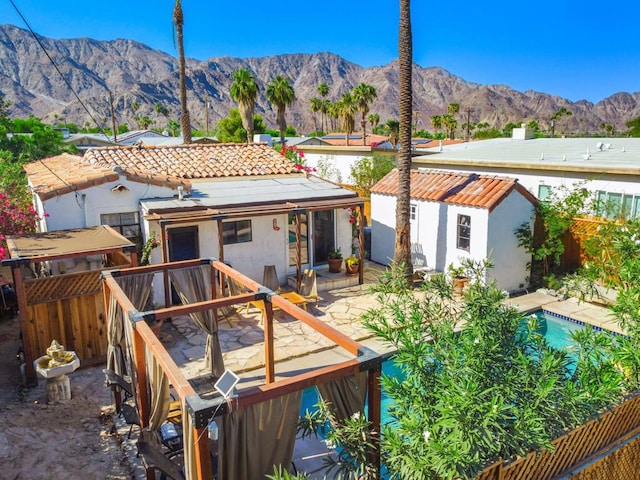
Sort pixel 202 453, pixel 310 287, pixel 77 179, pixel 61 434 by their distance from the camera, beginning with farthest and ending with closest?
pixel 310 287 < pixel 77 179 < pixel 61 434 < pixel 202 453

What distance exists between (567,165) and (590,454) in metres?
15.8

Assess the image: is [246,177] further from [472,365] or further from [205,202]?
[472,365]

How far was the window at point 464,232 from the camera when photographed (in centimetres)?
1741

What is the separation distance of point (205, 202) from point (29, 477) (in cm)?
992

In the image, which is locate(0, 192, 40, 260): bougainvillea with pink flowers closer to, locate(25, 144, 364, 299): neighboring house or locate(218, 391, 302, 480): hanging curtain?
locate(25, 144, 364, 299): neighboring house

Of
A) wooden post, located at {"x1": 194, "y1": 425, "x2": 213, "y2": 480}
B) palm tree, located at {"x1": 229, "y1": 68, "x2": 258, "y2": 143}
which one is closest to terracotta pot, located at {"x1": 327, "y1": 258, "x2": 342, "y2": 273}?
wooden post, located at {"x1": 194, "y1": 425, "x2": 213, "y2": 480}

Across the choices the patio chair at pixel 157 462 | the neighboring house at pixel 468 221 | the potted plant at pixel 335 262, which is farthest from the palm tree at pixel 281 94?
the patio chair at pixel 157 462

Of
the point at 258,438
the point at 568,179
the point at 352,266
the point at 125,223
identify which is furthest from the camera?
the point at 568,179

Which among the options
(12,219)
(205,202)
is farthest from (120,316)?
(12,219)

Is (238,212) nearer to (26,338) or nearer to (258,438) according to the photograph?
(26,338)

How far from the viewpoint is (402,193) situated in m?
17.8

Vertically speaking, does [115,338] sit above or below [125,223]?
below

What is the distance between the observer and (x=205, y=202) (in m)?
16.4

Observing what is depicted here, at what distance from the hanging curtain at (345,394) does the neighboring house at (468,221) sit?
433 inches
